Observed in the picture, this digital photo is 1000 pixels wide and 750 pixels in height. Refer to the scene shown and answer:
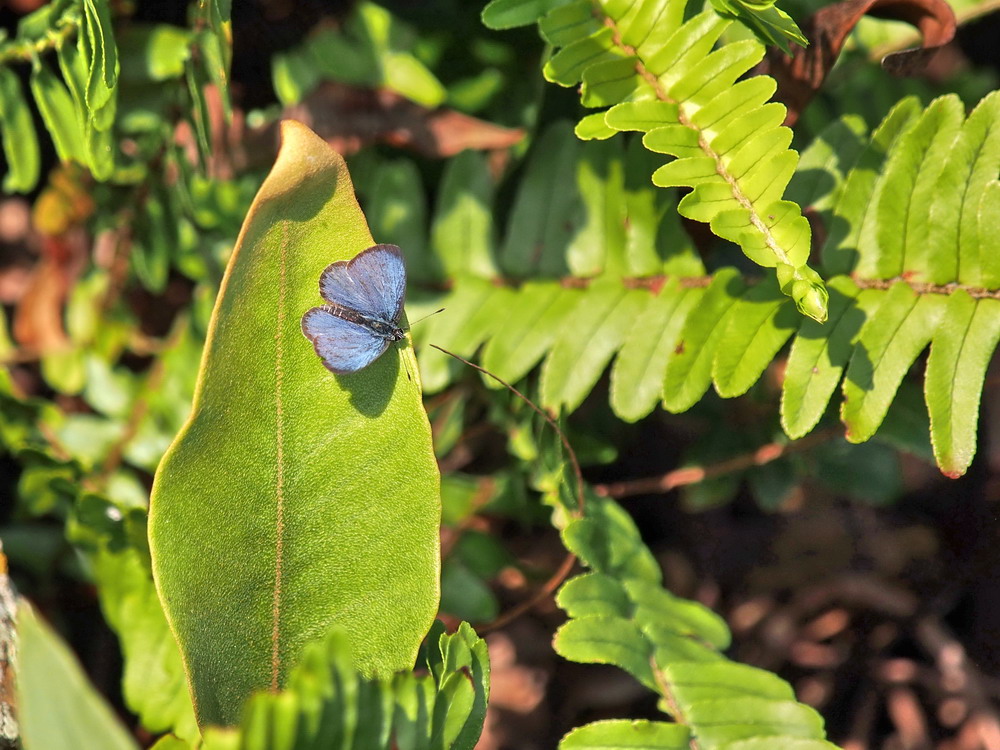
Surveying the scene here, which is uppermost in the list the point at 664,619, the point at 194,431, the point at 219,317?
the point at 219,317

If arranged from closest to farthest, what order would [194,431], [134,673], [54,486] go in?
[194,431], [134,673], [54,486]

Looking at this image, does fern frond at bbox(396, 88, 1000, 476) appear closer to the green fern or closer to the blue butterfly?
the blue butterfly

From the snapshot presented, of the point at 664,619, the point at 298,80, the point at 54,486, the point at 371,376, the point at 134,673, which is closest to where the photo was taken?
the point at 371,376

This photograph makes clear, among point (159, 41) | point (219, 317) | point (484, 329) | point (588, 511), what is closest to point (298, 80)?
point (159, 41)

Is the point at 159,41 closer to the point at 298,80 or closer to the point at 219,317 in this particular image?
the point at 298,80

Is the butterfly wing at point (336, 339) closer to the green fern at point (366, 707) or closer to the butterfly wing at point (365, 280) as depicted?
the butterfly wing at point (365, 280)

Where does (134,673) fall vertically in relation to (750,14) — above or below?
below

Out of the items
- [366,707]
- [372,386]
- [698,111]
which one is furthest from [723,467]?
[366,707]

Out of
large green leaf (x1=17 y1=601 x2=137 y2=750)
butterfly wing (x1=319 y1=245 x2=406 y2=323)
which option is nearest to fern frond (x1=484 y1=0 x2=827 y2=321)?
butterfly wing (x1=319 y1=245 x2=406 y2=323)
